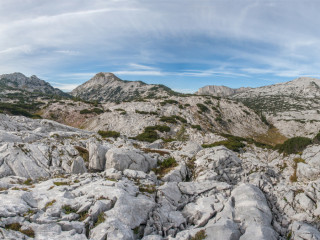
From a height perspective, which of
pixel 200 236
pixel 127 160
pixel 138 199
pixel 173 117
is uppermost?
pixel 173 117

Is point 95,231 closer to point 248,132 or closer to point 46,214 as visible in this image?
point 46,214

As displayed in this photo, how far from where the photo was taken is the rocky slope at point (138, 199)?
9.02 metres

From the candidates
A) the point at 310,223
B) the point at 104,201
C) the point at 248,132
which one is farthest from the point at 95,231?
the point at 248,132

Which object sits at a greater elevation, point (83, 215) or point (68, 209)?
point (68, 209)

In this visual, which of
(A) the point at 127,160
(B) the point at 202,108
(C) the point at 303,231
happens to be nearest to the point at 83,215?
(A) the point at 127,160

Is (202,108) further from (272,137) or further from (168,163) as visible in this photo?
(168,163)

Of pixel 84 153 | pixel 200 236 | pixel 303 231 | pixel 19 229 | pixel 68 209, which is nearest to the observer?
pixel 19 229

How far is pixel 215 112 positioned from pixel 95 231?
249ft

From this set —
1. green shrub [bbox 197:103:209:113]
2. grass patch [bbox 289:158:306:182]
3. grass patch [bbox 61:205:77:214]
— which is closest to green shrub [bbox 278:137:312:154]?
grass patch [bbox 289:158:306:182]

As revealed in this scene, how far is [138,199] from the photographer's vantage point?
1140 centimetres

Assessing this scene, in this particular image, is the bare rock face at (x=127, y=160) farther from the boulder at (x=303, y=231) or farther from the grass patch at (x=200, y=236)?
the boulder at (x=303, y=231)

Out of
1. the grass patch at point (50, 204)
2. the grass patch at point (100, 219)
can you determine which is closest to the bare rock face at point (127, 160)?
the grass patch at point (50, 204)

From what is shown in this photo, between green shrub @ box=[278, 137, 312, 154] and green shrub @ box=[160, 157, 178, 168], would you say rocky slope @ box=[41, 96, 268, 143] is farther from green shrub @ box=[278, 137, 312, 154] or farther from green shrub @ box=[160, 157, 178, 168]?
green shrub @ box=[160, 157, 178, 168]

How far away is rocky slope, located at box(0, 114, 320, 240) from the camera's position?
9.02 m
